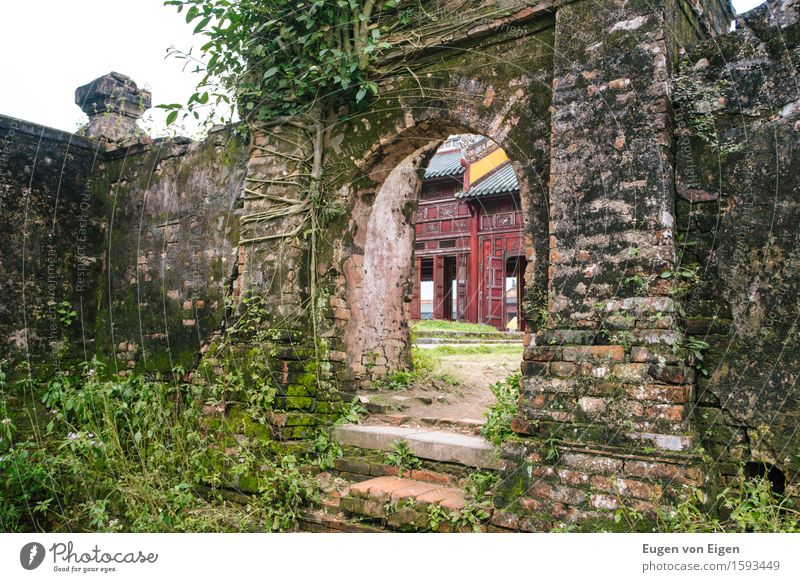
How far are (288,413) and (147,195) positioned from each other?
11.6 ft

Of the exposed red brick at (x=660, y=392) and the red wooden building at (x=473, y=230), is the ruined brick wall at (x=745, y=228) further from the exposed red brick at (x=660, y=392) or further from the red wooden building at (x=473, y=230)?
the red wooden building at (x=473, y=230)

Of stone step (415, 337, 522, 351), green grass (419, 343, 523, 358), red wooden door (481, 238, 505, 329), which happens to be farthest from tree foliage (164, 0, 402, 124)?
red wooden door (481, 238, 505, 329)

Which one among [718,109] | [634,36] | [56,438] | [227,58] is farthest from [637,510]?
[56,438]

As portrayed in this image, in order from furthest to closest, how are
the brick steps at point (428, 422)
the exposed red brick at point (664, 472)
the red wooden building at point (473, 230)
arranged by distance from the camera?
the red wooden building at point (473, 230) < the brick steps at point (428, 422) < the exposed red brick at point (664, 472)

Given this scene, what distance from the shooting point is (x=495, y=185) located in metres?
16.2

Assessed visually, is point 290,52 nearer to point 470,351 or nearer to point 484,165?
point 470,351

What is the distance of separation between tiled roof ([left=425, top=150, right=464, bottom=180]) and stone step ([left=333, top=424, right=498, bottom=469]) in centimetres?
1262

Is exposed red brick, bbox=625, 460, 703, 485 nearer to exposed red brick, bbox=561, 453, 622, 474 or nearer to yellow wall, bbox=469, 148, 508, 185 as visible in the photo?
exposed red brick, bbox=561, 453, 622, 474

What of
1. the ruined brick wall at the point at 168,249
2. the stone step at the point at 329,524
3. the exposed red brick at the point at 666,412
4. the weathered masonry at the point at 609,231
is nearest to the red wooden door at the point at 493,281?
the ruined brick wall at the point at 168,249

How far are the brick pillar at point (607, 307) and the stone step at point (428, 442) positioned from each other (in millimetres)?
425

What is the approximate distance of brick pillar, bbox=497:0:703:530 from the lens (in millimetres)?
3160

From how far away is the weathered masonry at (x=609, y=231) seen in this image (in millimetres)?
3156

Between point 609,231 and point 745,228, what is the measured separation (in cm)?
70

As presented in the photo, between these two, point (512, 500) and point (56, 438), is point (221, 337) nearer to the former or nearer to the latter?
point (56, 438)
